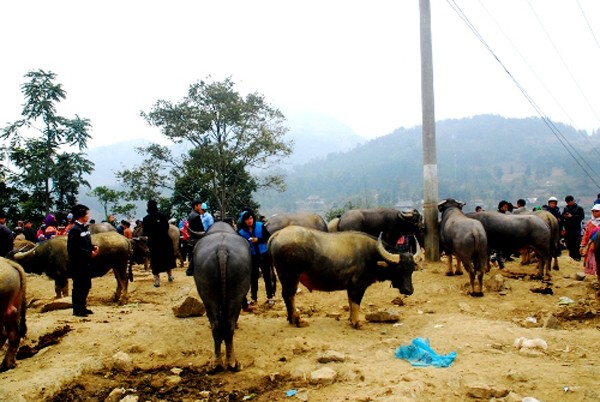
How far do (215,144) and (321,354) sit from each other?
25.4 meters

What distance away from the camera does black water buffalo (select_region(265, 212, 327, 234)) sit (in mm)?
11984

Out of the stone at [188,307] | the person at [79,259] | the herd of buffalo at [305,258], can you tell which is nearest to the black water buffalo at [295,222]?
the herd of buffalo at [305,258]

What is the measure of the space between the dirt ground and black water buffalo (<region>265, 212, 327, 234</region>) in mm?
2693

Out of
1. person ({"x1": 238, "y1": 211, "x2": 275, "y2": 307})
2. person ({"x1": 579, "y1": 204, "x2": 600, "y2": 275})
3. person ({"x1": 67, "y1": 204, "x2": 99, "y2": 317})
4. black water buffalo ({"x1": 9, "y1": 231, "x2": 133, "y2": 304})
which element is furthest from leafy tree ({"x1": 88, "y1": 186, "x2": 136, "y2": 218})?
person ({"x1": 579, "y1": 204, "x2": 600, "y2": 275})

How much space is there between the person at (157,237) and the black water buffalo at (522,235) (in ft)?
27.8

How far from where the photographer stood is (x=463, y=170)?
122938 mm

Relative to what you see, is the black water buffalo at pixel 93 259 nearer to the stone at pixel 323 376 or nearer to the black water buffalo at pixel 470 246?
the stone at pixel 323 376

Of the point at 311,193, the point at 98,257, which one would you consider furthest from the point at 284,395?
the point at 311,193

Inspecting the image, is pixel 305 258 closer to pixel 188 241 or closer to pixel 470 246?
pixel 188 241

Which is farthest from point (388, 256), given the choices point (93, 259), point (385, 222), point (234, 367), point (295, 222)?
point (93, 259)

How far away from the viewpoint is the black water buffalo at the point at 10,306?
5.95 metres

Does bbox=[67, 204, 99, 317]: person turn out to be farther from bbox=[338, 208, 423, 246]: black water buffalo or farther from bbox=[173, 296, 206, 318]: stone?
bbox=[338, 208, 423, 246]: black water buffalo

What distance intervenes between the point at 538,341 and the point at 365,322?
2.92m

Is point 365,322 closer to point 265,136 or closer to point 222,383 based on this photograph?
point 222,383
